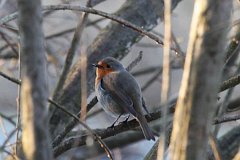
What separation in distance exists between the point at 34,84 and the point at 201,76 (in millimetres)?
454

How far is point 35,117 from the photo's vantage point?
5.50ft

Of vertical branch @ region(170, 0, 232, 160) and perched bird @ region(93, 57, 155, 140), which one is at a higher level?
perched bird @ region(93, 57, 155, 140)

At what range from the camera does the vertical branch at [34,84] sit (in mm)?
1645

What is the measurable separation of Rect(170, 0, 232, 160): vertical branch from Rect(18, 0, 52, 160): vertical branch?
15.3 inches

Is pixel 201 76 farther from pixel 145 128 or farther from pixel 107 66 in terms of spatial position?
pixel 107 66

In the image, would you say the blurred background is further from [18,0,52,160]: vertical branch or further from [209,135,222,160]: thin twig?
[18,0,52,160]: vertical branch

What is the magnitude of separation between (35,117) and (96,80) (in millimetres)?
3649

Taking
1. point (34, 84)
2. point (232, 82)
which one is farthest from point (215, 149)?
point (34, 84)

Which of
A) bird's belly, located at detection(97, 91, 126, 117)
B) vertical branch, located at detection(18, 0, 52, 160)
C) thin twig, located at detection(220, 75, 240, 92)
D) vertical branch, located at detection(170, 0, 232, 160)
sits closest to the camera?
vertical branch, located at detection(18, 0, 52, 160)

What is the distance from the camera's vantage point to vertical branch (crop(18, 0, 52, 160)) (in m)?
1.64

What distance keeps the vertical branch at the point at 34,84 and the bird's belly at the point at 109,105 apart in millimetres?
3349

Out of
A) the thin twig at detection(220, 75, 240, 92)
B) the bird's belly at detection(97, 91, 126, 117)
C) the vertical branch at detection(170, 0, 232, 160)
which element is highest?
the bird's belly at detection(97, 91, 126, 117)

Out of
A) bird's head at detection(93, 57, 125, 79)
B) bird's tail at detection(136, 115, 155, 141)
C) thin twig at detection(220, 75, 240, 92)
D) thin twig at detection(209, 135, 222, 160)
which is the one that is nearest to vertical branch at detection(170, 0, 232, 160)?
thin twig at detection(209, 135, 222, 160)

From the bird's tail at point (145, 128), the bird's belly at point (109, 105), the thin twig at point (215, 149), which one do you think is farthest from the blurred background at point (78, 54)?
the thin twig at point (215, 149)
